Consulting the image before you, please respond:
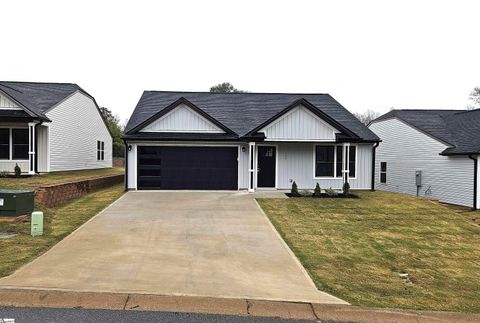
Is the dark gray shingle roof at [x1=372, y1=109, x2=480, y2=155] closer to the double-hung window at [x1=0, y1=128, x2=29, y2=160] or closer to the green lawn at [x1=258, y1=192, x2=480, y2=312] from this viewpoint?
the green lawn at [x1=258, y1=192, x2=480, y2=312]

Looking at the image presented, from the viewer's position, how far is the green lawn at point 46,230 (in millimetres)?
7517

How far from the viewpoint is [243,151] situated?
19453mm

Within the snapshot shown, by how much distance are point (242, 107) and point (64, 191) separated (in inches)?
439

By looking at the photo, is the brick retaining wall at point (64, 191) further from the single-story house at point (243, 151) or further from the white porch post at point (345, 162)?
the white porch post at point (345, 162)

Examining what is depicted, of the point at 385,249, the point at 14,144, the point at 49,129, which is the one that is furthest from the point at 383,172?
the point at 14,144

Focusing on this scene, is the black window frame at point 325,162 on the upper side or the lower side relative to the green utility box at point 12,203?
upper

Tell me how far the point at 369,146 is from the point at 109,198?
1304cm

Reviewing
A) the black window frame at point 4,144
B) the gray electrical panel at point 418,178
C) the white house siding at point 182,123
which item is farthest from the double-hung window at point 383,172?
the black window frame at point 4,144

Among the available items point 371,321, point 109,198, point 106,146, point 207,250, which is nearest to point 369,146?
point 109,198

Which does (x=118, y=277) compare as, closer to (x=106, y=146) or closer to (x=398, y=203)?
(x=398, y=203)

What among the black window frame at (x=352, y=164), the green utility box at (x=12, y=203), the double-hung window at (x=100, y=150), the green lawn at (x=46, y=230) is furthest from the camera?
the double-hung window at (x=100, y=150)

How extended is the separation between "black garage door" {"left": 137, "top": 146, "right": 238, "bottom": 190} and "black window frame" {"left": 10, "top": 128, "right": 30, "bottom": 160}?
6290 millimetres

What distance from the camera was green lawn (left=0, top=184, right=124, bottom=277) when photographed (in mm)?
7517

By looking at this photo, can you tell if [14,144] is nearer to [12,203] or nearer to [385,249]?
[12,203]
